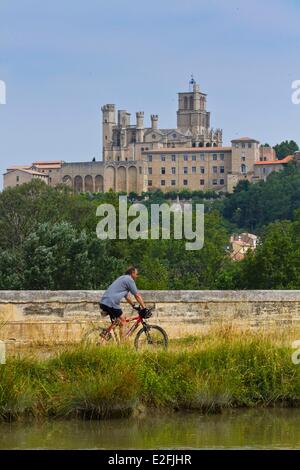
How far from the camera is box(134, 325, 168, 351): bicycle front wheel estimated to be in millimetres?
11461

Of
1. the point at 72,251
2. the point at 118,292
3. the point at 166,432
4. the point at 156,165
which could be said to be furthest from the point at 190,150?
the point at 166,432

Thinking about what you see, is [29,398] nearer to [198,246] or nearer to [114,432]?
[114,432]

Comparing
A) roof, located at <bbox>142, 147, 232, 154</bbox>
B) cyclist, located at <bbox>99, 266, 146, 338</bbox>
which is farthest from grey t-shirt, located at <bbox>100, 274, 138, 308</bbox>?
roof, located at <bbox>142, 147, 232, 154</bbox>

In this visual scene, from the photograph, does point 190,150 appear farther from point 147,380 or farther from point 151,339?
point 147,380

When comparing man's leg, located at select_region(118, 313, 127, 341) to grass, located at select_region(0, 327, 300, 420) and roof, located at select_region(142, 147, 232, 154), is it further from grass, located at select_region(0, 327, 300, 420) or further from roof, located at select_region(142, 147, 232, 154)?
roof, located at select_region(142, 147, 232, 154)

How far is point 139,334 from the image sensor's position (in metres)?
11.6

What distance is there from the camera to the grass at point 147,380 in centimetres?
987

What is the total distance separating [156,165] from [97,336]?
147951mm

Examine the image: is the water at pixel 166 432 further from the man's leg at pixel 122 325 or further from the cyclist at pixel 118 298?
the cyclist at pixel 118 298

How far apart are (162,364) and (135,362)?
28 centimetres

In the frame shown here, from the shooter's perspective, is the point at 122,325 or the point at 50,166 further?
the point at 50,166

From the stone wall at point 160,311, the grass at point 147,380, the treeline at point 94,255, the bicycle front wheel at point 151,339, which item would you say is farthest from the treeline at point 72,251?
the grass at point 147,380

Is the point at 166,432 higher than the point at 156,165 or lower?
lower

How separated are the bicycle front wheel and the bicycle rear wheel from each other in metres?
0.26
